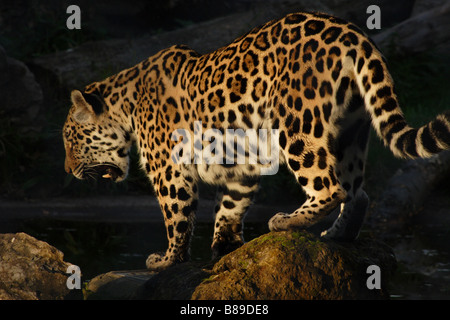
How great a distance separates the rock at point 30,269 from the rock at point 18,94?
5.99 meters

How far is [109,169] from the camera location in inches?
297

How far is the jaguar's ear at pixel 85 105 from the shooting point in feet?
23.7

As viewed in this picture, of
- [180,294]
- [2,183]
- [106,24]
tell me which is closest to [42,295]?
[180,294]

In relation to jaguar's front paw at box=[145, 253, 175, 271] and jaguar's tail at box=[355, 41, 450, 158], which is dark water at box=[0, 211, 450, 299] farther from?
jaguar's tail at box=[355, 41, 450, 158]

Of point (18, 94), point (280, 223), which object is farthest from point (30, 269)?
point (18, 94)

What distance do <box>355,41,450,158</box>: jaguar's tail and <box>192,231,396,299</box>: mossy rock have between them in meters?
0.91

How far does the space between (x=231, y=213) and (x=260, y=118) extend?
1280mm

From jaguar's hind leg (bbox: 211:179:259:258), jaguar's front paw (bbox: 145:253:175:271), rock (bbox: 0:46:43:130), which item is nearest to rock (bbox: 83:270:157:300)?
jaguar's front paw (bbox: 145:253:175:271)

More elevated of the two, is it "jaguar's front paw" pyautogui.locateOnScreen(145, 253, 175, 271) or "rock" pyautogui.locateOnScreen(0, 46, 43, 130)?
"rock" pyautogui.locateOnScreen(0, 46, 43, 130)

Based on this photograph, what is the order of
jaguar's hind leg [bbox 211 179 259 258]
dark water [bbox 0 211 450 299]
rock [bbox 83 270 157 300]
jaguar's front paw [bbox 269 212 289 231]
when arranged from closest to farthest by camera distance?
jaguar's front paw [bbox 269 212 289 231]
rock [bbox 83 270 157 300]
jaguar's hind leg [bbox 211 179 259 258]
dark water [bbox 0 211 450 299]

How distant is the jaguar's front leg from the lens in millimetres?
6500

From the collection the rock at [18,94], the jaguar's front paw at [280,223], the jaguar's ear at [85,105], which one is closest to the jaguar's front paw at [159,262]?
the jaguar's front paw at [280,223]

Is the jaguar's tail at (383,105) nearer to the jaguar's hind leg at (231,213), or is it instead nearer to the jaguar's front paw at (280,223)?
the jaguar's front paw at (280,223)
